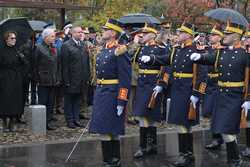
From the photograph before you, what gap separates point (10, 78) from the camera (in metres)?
9.98

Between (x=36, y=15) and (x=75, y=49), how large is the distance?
21543 millimetres

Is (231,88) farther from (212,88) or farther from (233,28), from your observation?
(212,88)

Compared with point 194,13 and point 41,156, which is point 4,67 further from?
point 194,13

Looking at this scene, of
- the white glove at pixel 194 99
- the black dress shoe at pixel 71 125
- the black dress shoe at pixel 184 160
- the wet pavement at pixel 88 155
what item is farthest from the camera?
the black dress shoe at pixel 71 125

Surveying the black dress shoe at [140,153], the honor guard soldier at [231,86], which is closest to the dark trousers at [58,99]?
the black dress shoe at [140,153]

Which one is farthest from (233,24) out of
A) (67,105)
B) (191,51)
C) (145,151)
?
(67,105)

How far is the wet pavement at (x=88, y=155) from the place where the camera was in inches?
310

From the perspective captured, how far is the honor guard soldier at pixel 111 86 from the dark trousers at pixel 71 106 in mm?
3442

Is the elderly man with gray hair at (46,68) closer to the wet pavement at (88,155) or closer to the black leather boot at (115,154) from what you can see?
the wet pavement at (88,155)

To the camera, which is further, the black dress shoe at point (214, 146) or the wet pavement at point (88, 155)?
the black dress shoe at point (214, 146)

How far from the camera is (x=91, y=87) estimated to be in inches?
500

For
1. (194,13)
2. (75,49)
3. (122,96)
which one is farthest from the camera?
(194,13)

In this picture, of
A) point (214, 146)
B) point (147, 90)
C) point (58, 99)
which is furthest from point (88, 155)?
point (58, 99)

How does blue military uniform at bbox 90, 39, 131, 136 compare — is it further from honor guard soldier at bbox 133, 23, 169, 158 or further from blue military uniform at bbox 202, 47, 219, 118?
blue military uniform at bbox 202, 47, 219, 118
